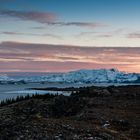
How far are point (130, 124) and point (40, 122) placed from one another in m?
10.3

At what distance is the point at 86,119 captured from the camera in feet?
126

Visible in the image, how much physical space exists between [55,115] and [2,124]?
52.5ft

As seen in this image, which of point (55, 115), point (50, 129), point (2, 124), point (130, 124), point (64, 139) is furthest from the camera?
point (55, 115)

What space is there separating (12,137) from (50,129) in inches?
130

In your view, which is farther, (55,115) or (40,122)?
(55,115)

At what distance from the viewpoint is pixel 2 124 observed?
28.2m

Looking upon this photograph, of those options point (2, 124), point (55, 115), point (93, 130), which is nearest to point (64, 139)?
point (93, 130)

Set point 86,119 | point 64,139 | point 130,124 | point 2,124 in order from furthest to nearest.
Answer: point 86,119 → point 130,124 → point 2,124 → point 64,139

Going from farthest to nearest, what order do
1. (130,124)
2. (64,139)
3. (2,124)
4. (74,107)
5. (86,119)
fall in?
1. (74,107)
2. (86,119)
3. (130,124)
4. (2,124)
5. (64,139)

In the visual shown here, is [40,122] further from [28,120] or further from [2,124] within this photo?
[2,124]

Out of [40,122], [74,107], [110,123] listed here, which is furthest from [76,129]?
[74,107]

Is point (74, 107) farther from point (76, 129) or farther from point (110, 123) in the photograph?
point (76, 129)

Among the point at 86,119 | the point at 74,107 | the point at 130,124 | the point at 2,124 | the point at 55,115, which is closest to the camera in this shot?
the point at 2,124

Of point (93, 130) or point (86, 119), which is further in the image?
point (86, 119)
